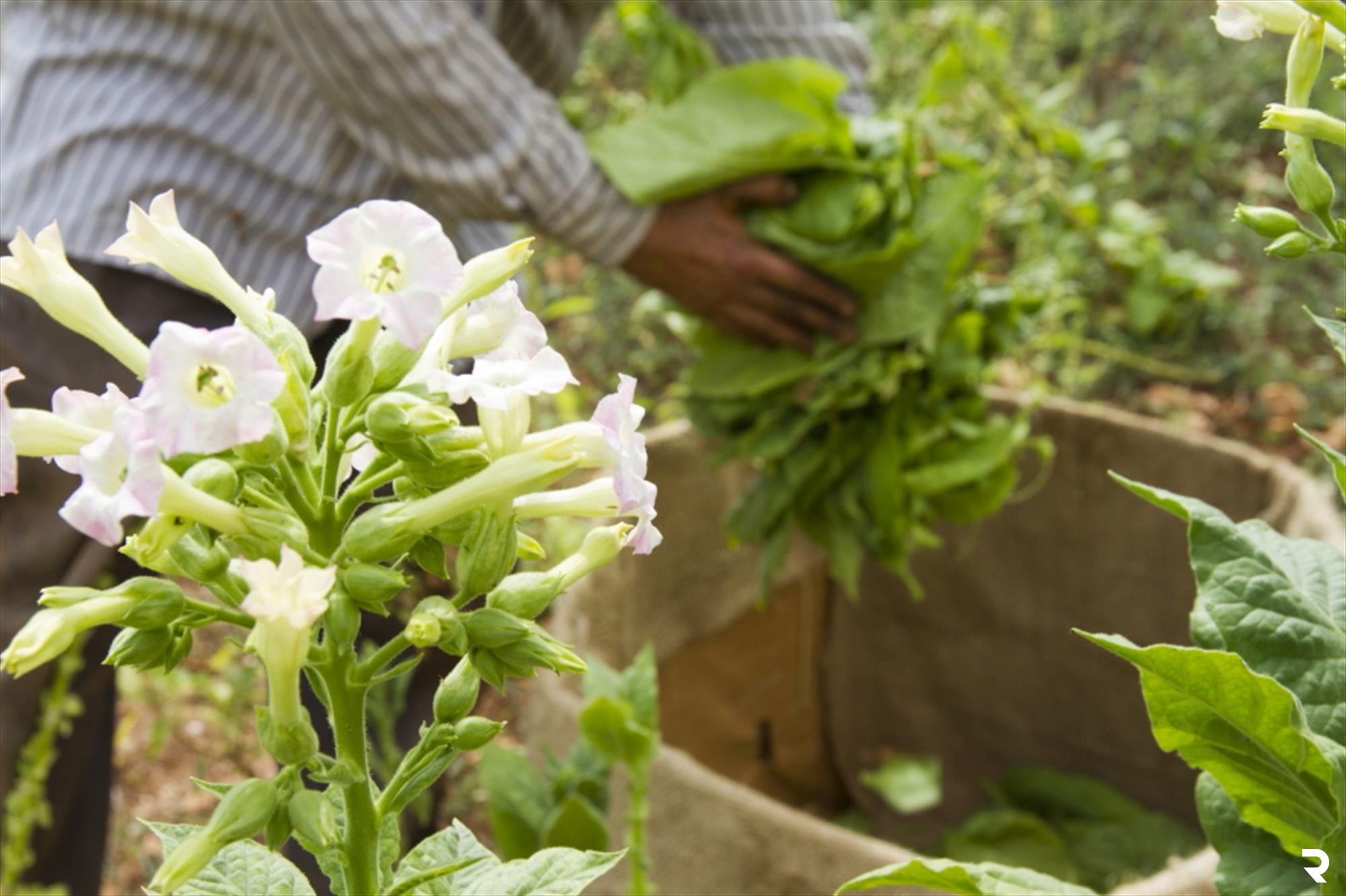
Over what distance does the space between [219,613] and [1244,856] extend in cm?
48

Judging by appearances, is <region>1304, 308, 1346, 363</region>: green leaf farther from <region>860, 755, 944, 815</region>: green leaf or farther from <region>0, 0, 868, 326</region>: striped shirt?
<region>860, 755, 944, 815</region>: green leaf

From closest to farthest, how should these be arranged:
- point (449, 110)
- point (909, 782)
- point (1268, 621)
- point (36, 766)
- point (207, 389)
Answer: point (207, 389) → point (1268, 621) → point (449, 110) → point (36, 766) → point (909, 782)

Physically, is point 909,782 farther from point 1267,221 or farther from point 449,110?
point 1267,221

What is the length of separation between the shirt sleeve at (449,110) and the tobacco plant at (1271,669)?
2.19 ft

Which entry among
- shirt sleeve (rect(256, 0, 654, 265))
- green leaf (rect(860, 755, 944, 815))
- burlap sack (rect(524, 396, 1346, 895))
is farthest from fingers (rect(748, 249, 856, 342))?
green leaf (rect(860, 755, 944, 815))

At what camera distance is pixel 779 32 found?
1527 millimetres

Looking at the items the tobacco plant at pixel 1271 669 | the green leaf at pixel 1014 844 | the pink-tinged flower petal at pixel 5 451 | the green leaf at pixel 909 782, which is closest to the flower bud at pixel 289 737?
the pink-tinged flower petal at pixel 5 451

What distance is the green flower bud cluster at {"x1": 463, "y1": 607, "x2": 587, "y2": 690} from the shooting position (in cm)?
43

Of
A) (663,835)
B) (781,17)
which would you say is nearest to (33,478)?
(663,835)

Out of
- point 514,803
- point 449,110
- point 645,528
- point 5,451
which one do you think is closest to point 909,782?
point 514,803

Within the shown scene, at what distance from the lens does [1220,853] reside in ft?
2.09

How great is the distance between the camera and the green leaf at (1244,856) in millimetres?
599

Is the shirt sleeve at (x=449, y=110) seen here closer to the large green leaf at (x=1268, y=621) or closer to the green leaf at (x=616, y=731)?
the green leaf at (x=616, y=731)

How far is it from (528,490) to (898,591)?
A: 1.61 m
